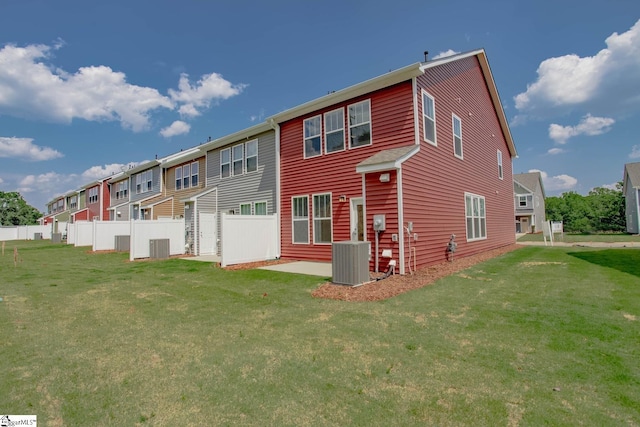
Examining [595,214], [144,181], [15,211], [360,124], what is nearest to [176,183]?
[144,181]

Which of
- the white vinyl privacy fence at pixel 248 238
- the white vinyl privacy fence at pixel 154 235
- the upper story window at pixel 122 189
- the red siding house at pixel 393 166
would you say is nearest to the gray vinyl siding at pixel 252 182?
the red siding house at pixel 393 166

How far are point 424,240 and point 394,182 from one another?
2262 millimetres

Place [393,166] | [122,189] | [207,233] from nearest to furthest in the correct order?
[393,166] < [207,233] < [122,189]

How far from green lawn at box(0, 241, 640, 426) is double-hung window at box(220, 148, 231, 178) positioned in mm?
10011

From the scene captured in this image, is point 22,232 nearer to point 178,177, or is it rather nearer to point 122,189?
point 122,189

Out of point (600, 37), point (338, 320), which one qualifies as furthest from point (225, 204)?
point (600, 37)

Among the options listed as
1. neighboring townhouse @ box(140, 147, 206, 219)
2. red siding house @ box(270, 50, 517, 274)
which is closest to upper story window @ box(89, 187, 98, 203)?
neighboring townhouse @ box(140, 147, 206, 219)

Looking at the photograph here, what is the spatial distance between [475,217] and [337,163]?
7279 mm

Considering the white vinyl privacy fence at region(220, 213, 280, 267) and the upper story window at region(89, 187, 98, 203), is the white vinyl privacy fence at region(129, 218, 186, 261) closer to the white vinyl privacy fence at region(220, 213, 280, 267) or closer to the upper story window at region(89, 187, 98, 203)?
the white vinyl privacy fence at region(220, 213, 280, 267)

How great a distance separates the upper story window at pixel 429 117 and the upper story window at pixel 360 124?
1.71 meters

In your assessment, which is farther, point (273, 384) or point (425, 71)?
point (425, 71)

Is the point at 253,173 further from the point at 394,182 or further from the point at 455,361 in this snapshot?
the point at 455,361

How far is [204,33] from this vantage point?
15125 millimetres

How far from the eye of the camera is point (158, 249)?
1440cm
